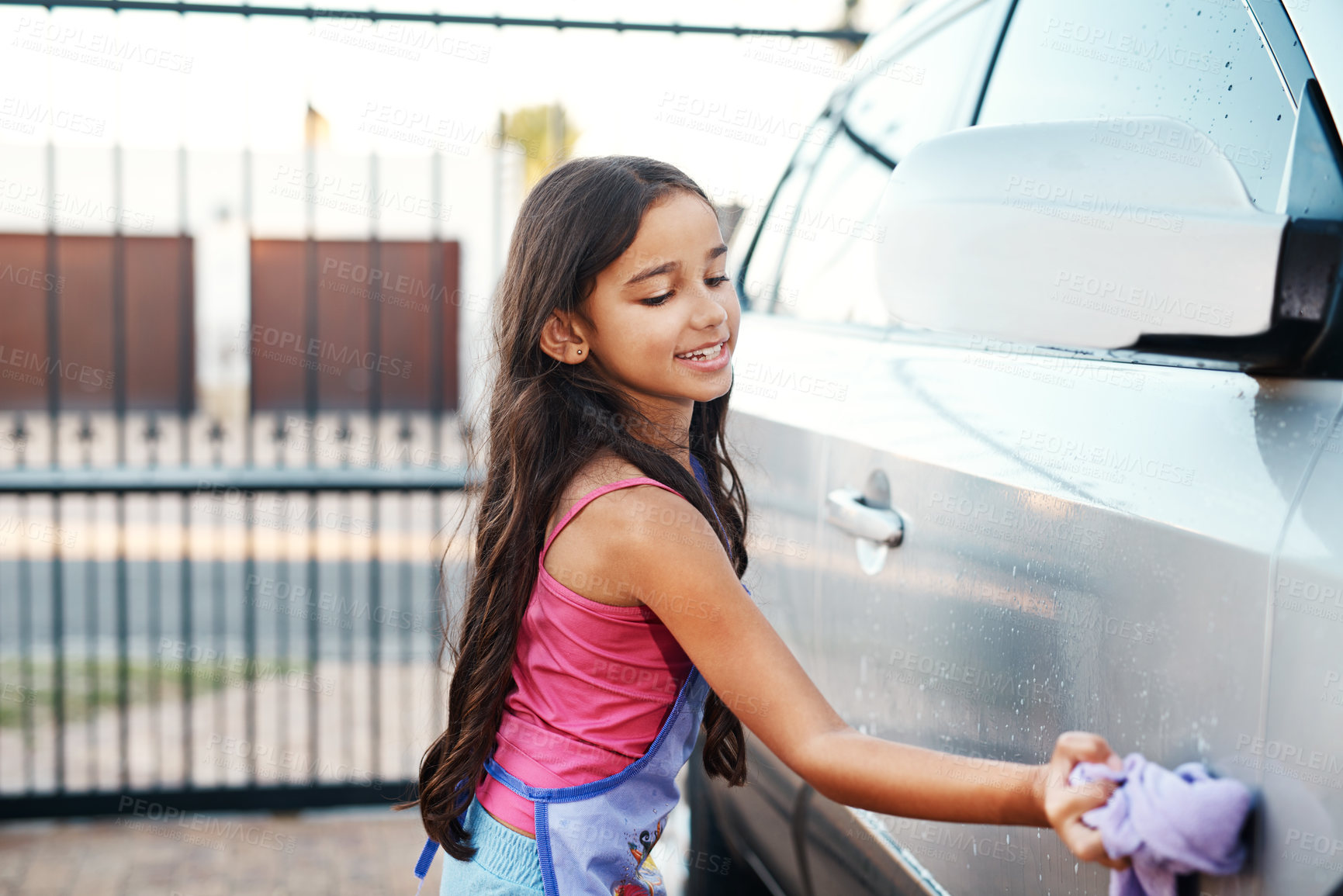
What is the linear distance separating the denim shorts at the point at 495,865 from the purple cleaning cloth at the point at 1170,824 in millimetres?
672

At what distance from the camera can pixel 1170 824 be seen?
87 cm

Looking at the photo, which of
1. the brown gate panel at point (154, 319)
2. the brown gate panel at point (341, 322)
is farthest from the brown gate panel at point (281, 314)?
the brown gate panel at point (154, 319)

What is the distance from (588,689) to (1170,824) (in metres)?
0.68

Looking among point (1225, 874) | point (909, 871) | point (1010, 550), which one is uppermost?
point (1010, 550)

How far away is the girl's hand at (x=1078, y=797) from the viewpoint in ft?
2.93

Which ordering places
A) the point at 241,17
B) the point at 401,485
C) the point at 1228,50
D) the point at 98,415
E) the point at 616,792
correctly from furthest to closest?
the point at 98,415
the point at 401,485
the point at 241,17
the point at 616,792
the point at 1228,50

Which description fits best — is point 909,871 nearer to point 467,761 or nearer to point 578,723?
point 578,723

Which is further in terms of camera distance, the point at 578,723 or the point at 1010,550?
the point at 578,723

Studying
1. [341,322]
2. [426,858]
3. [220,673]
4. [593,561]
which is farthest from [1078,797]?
[341,322]

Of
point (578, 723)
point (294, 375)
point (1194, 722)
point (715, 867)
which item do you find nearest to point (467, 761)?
point (578, 723)

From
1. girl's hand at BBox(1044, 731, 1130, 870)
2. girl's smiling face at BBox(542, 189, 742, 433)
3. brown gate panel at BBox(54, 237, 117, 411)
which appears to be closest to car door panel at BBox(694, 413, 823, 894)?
girl's smiling face at BBox(542, 189, 742, 433)

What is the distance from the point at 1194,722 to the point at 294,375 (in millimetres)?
10872

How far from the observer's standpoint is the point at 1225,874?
0.90 metres

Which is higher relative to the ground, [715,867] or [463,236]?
[463,236]
